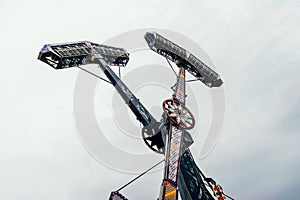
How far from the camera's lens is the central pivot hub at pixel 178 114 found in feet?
101

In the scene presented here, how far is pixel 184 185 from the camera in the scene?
101 ft

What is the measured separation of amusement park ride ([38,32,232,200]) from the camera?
1163 inches

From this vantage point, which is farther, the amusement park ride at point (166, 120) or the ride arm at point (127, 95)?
the ride arm at point (127, 95)

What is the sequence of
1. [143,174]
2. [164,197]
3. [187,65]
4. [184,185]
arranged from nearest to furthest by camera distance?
[164,197] < [143,174] < [184,185] < [187,65]

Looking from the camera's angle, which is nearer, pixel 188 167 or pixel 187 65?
pixel 188 167

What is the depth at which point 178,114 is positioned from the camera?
3155 cm

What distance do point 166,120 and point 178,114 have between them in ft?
4.19

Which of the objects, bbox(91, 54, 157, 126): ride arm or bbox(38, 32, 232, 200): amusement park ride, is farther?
bbox(91, 54, 157, 126): ride arm

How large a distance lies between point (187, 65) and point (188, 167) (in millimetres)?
11842

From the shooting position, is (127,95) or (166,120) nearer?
(166,120)

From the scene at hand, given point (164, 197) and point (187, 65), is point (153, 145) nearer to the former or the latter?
point (164, 197)

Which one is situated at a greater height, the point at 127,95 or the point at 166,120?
the point at 127,95

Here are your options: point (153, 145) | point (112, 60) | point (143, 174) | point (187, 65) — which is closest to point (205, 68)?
point (187, 65)

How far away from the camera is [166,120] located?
31.0 metres
